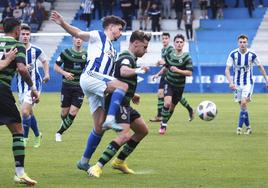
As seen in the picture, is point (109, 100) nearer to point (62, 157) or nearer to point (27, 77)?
point (27, 77)

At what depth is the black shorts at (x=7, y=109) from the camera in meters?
11.4

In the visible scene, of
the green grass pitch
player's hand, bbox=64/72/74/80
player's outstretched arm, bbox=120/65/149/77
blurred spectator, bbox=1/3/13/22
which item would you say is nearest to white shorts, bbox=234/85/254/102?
the green grass pitch

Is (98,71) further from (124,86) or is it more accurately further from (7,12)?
(7,12)

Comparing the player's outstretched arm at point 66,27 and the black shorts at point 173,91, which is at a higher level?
the player's outstretched arm at point 66,27

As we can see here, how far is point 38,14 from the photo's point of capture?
48562mm

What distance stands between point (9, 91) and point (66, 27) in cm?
137

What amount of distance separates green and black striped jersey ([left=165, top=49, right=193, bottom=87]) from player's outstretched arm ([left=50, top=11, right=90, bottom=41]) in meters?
7.65

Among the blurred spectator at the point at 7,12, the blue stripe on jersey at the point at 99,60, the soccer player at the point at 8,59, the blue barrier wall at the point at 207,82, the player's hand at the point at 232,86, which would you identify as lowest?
the blue barrier wall at the point at 207,82

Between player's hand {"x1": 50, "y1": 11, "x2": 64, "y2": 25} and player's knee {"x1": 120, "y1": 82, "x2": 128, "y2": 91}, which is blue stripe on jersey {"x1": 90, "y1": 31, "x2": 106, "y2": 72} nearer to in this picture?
player's knee {"x1": 120, "y1": 82, "x2": 128, "y2": 91}

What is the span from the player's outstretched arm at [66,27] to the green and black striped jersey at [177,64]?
25.1ft

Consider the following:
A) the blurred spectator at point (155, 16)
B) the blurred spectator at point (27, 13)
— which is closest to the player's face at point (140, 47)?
the blurred spectator at point (155, 16)

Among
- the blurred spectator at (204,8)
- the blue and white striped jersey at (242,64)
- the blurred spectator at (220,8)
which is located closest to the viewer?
the blue and white striped jersey at (242,64)

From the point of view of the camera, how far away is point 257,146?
16906mm

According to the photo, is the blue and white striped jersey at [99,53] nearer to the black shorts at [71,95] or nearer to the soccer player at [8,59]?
the soccer player at [8,59]
